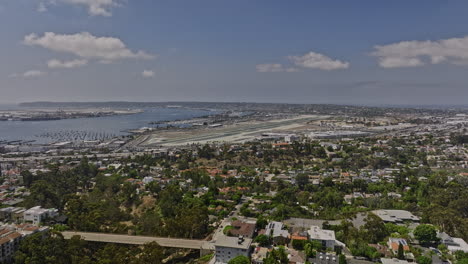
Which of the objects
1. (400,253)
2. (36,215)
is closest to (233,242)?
(400,253)

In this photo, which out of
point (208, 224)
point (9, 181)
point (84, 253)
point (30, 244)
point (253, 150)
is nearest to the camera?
point (30, 244)

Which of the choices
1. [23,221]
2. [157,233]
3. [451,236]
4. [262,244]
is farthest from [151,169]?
[451,236]

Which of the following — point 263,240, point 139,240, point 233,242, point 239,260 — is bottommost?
point 139,240

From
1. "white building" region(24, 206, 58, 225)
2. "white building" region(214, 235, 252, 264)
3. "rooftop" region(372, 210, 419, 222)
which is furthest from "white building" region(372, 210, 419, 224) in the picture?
"white building" region(24, 206, 58, 225)

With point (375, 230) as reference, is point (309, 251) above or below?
below

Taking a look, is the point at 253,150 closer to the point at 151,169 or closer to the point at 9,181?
the point at 151,169

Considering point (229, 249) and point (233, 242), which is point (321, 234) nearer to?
point (233, 242)
